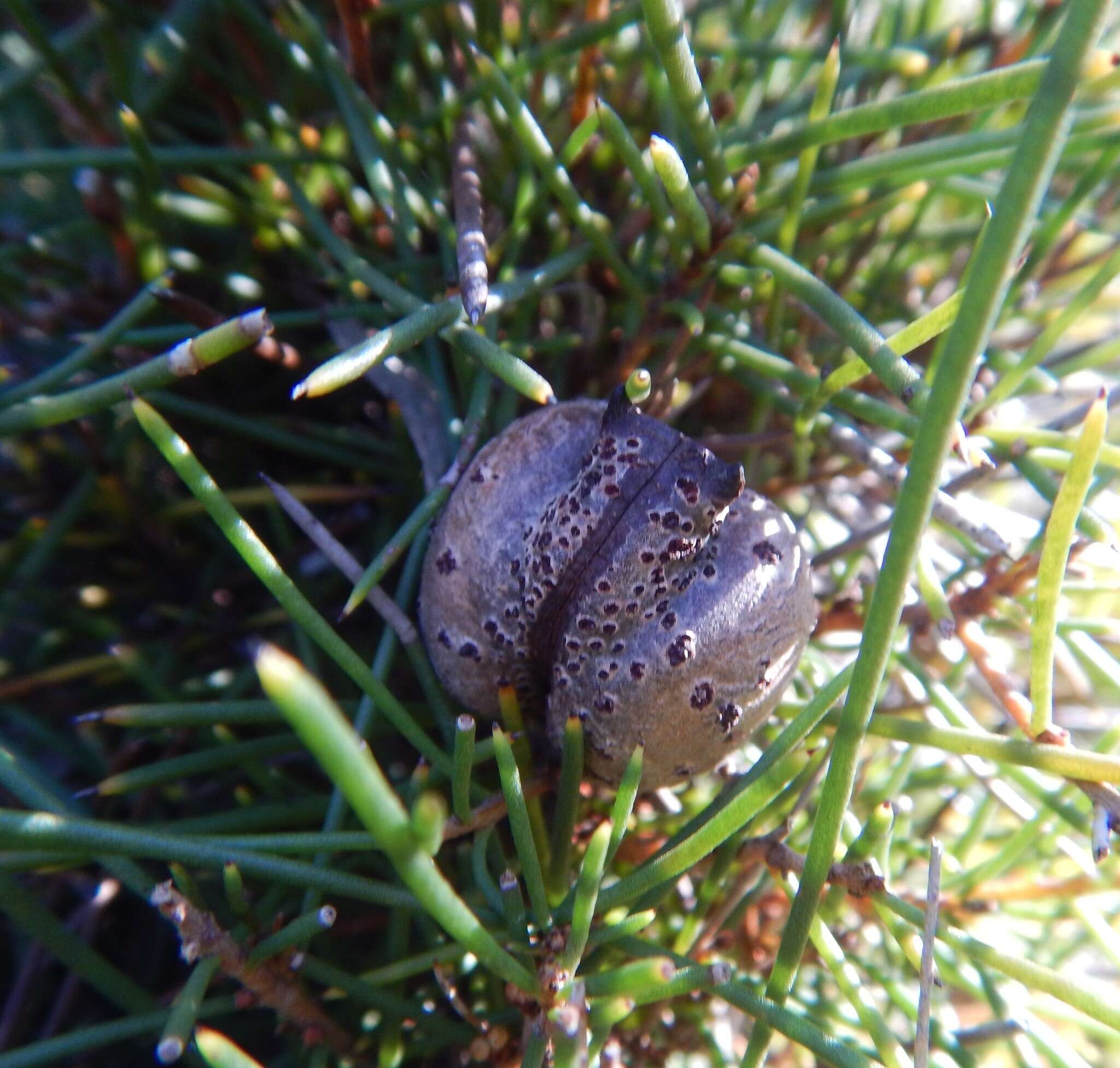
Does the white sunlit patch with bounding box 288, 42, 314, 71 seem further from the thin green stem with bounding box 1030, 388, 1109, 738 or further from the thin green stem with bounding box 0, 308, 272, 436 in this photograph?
the thin green stem with bounding box 1030, 388, 1109, 738

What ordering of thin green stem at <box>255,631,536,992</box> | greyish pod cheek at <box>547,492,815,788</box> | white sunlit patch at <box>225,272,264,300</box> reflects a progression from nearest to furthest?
thin green stem at <box>255,631,536,992</box>
greyish pod cheek at <box>547,492,815,788</box>
white sunlit patch at <box>225,272,264,300</box>

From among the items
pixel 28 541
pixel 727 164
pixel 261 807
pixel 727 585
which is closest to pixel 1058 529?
pixel 727 585

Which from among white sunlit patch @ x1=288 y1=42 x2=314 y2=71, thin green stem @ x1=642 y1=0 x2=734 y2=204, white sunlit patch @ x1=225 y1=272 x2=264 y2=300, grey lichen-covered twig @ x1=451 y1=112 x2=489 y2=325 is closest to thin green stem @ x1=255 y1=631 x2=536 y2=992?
grey lichen-covered twig @ x1=451 y1=112 x2=489 y2=325

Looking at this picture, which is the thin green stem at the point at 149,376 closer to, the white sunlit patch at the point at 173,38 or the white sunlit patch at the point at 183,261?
the white sunlit patch at the point at 183,261

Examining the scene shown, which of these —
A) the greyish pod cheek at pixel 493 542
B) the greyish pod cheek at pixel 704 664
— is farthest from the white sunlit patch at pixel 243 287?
the greyish pod cheek at pixel 704 664

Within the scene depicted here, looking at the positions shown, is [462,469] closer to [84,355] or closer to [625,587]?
[625,587]

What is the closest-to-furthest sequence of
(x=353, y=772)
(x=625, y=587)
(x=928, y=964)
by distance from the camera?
(x=353, y=772), (x=928, y=964), (x=625, y=587)

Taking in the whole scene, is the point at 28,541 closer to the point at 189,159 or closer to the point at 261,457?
the point at 261,457

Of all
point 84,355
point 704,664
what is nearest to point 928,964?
point 704,664
